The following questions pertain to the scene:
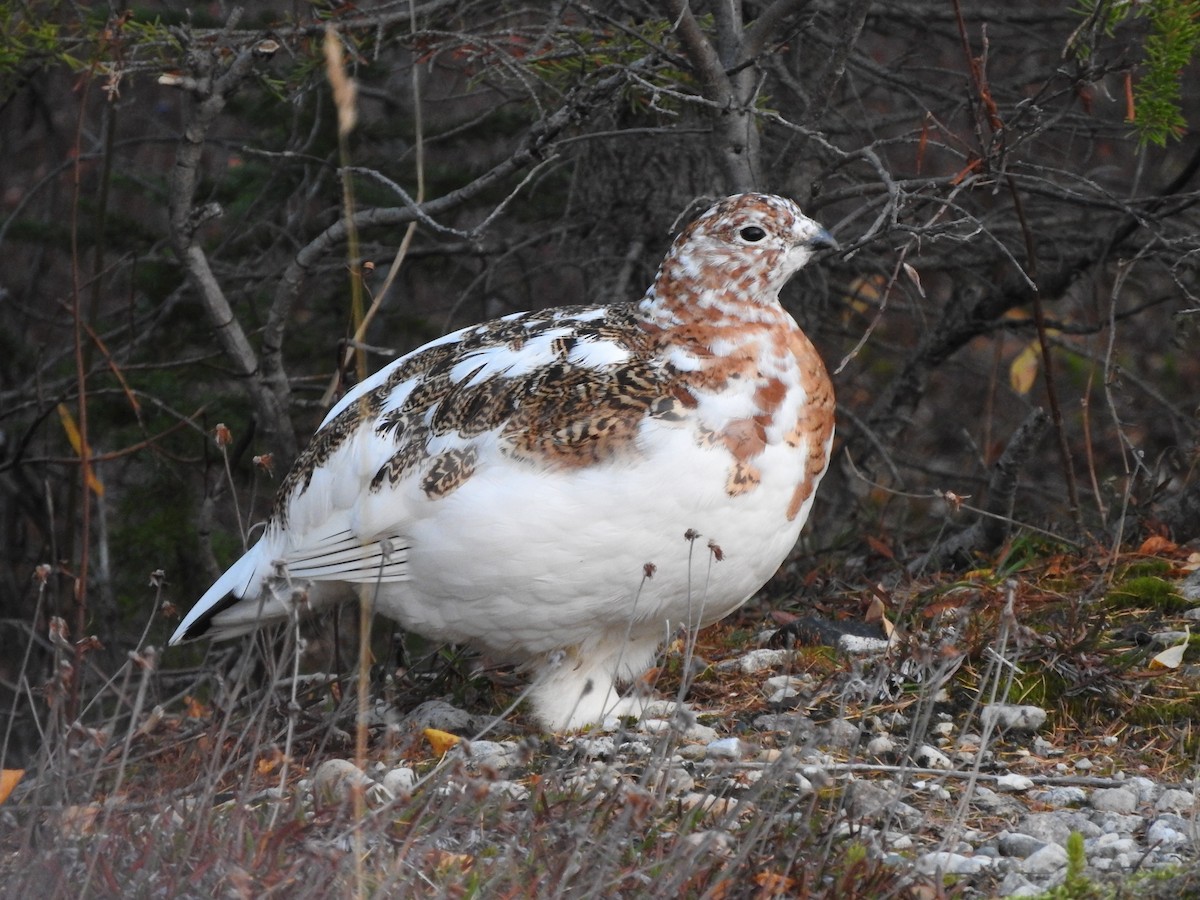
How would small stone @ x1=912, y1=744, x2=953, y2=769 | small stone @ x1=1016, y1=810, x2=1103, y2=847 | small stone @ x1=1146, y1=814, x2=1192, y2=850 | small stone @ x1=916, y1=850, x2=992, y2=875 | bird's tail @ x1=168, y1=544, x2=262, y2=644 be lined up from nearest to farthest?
small stone @ x1=916, y1=850, x2=992, y2=875 → small stone @ x1=1146, y1=814, x2=1192, y2=850 → small stone @ x1=1016, y1=810, x2=1103, y2=847 → small stone @ x1=912, y1=744, x2=953, y2=769 → bird's tail @ x1=168, y1=544, x2=262, y2=644

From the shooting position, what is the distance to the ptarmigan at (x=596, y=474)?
10.8 ft

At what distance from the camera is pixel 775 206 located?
3570 millimetres

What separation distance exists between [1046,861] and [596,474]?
1213 mm

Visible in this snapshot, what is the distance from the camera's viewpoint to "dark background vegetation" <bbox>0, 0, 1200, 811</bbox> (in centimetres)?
417

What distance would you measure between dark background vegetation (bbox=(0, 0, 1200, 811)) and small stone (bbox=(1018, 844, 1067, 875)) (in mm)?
1282

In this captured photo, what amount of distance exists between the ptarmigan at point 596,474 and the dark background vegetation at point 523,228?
29cm

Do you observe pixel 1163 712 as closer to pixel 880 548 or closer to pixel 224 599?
pixel 880 548

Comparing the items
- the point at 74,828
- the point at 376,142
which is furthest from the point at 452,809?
the point at 376,142

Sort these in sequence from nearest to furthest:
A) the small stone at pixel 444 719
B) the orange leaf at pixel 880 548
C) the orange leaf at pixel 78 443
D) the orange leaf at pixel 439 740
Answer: the orange leaf at pixel 439 740, the small stone at pixel 444 719, the orange leaf at pixel 78 443, the orange leaf at pixel 880 548

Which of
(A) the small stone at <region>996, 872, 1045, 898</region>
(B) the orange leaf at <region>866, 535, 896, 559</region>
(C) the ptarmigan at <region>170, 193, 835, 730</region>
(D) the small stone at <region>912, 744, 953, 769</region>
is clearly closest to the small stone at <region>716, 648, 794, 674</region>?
(C) the ptarmigan at <region>170, 193, 835, 730</region>

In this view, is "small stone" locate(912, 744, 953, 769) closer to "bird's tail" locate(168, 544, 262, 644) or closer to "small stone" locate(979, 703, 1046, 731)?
"small stone" locate(979, 703, 1046, 731)

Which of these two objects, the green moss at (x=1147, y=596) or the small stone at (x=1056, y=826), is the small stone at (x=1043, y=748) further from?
the green moss at (x=1147, y=596)

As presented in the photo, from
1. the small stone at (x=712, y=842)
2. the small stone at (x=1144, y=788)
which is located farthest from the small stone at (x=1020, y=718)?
the small stone at (x=712, y=842)

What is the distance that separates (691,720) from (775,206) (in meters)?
1.48
